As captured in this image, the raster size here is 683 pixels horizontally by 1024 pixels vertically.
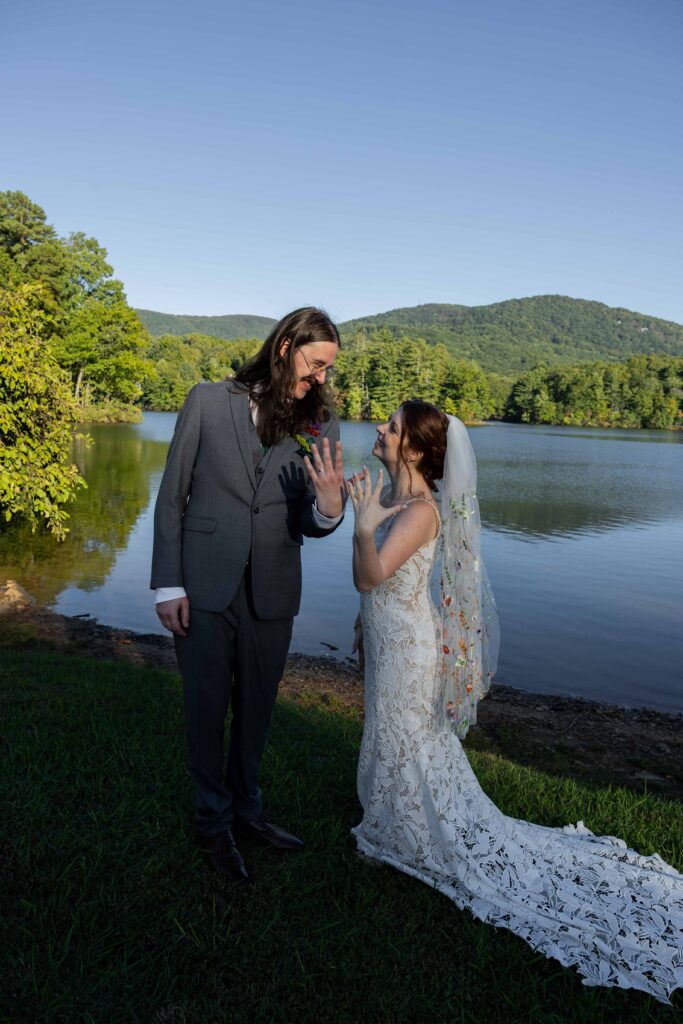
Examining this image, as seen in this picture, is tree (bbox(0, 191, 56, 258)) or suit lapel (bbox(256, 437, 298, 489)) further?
tree (bbox(0, 191, 56, 258))

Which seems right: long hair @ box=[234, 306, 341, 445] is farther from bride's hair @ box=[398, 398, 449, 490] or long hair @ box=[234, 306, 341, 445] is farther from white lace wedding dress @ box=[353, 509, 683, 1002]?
white lace wedding dress @ box=[353, 509, 683, 1002]

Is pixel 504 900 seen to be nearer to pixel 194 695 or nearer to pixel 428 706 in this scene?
pixel 428 706

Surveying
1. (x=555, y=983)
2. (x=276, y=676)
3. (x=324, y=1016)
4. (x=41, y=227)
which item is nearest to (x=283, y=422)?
(x=276, y=676)

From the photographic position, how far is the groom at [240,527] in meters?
3.13

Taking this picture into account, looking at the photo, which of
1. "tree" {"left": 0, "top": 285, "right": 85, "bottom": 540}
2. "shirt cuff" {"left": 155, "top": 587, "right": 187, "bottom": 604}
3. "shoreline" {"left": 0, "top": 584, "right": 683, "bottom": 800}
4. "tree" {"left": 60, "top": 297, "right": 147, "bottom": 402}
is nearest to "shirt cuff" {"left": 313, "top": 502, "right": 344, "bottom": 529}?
"shirt cuff" {"left": 155, "top": 587, "right": 187, "bottom": 604}

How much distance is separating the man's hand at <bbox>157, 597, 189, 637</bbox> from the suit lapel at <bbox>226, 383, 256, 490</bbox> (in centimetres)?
61

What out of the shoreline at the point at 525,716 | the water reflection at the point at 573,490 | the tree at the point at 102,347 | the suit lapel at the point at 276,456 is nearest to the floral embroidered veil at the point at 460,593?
the suit lapel at the point at 276,456

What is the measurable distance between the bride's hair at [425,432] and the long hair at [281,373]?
48 cm

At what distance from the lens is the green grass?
2521 mm

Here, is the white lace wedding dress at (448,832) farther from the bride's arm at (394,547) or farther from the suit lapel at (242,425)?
the suit lapel at (242,425)

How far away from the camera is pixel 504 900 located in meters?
3.12

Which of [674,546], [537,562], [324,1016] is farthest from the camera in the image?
[674,546]

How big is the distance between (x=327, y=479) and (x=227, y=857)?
1767mm

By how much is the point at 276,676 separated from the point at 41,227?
5299 centimetres
